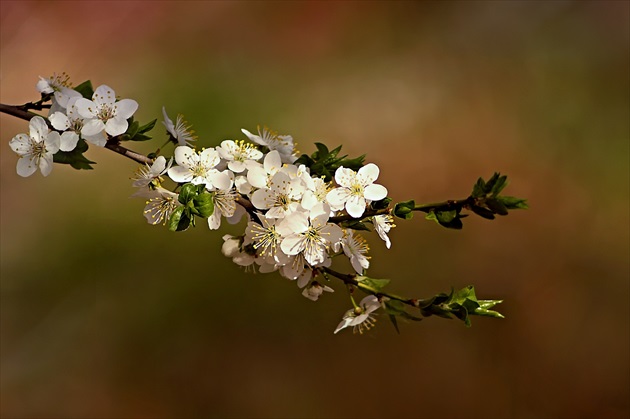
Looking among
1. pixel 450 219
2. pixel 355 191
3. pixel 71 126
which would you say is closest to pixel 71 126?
pixel 71 126

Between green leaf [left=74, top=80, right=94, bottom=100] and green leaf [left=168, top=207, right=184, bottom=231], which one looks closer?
green leaf [left=168, top=207, right=184, bottom=231]

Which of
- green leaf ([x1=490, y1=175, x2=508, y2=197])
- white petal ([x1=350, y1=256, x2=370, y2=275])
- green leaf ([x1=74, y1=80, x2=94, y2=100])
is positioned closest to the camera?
green leaf ([x1=490, y1=175, x2=508, y2=197])

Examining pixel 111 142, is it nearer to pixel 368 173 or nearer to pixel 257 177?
pixel 257 177

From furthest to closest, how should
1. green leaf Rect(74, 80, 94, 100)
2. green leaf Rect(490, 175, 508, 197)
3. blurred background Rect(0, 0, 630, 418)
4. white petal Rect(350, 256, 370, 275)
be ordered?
blurred background Rect(0, 0, 630, 418)
green leaf Rect(74, 80, 94, 100)
white petal Rect(350, 256, 370, 275)
green leaf Rect(490, 175, 508, 197)

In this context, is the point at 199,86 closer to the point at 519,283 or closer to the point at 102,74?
the point at 102,74

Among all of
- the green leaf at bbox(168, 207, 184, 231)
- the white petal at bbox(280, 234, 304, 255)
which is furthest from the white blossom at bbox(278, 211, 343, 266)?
the green leaf at bbox(168, 207, 184, 231)

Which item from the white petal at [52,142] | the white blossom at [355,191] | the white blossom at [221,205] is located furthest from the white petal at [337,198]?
the white petal at [52,142]

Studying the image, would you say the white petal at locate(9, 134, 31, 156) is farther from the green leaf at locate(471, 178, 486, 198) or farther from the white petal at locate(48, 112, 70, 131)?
the green leaf at locate(471, 178, 486, 198)

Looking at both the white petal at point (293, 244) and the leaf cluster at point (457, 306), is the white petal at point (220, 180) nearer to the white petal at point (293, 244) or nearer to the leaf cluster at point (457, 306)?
the white petal at point (293, 244)
